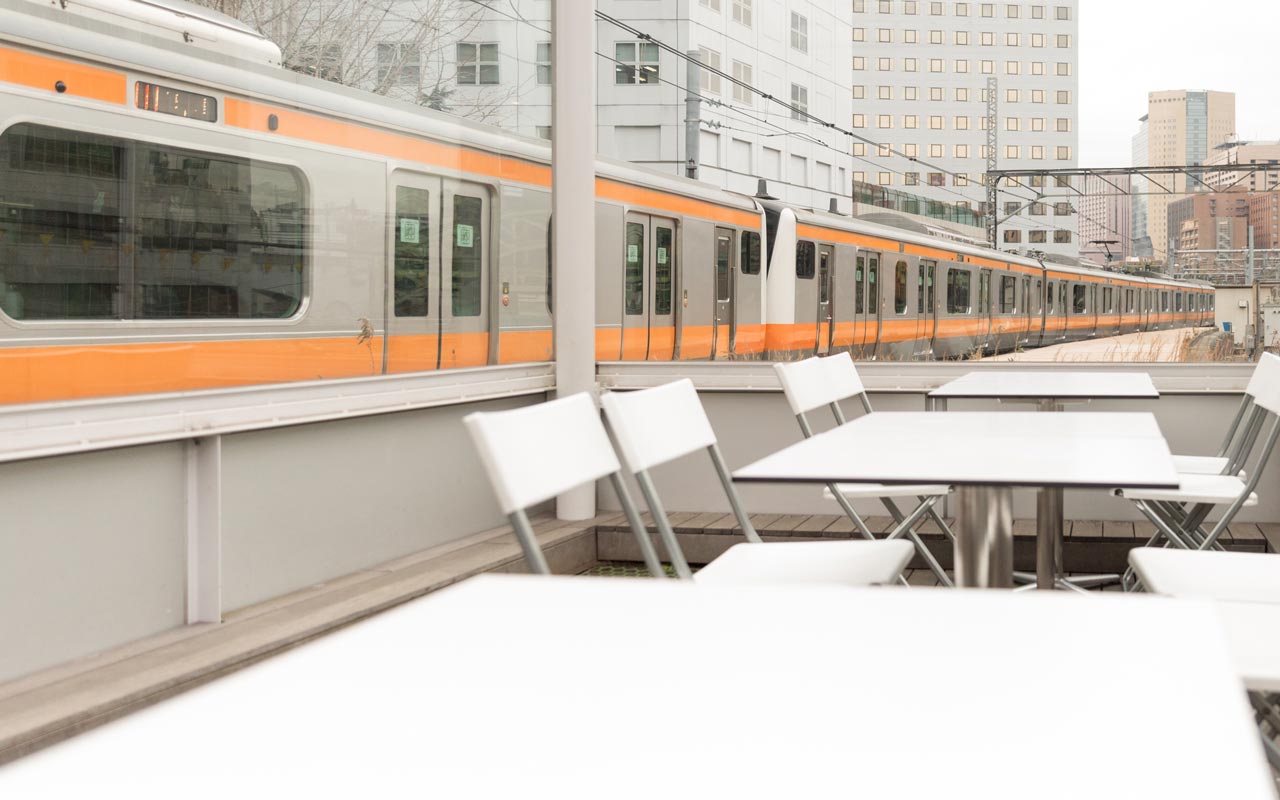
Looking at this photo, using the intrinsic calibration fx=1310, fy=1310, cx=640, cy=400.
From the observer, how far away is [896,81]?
528 centimetres

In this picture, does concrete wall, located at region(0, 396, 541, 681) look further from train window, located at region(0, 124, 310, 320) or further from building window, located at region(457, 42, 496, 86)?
building window, located at region(457, 42, 496, 86)

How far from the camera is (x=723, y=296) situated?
660 cm

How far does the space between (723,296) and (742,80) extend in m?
1.38

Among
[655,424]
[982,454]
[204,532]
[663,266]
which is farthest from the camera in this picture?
[663,266]

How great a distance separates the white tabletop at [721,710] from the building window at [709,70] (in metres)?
4.45

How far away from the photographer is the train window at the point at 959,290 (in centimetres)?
573

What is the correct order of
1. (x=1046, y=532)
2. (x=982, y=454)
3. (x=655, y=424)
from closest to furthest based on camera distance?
(x=982, y=454)
(x=655, y=424)
(x=1046, y=532)

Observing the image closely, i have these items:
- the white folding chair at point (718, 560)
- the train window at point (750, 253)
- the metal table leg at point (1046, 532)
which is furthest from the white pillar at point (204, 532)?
the train window at point (750, 253)

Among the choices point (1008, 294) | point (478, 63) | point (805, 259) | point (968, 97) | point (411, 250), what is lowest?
point (1008, 294)

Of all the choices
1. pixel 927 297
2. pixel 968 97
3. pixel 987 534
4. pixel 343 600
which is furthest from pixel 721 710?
pixel 927 297

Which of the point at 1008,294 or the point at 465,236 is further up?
the point at 465,236

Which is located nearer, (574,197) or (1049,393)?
(1049,393)

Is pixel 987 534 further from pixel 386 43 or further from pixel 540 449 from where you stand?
pixel 386 43

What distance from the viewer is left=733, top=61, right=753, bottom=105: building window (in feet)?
18.0
